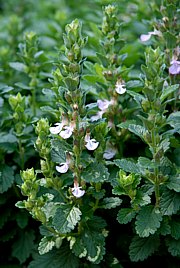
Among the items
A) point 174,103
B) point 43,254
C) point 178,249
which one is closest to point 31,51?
point 174,103

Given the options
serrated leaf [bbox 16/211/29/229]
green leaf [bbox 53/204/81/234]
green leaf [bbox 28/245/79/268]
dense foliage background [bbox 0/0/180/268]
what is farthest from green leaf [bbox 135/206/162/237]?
serrated leaf [bbox 16/211/29/229]

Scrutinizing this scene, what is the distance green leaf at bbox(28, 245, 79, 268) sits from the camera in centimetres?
183

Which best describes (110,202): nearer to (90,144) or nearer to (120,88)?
(90,144)

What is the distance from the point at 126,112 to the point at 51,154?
421 millimetres

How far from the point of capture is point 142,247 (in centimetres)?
180

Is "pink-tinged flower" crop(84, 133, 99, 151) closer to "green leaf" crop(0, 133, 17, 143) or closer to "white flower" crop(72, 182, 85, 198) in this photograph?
"white flower" crop(72, 182, 85, 198)

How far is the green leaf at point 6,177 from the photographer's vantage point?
6.45ft

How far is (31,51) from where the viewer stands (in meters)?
2.24

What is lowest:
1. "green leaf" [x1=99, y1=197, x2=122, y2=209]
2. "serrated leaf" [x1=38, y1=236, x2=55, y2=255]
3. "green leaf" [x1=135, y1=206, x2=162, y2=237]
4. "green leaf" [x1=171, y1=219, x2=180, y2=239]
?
"serrated leaf" [x1=38, y1=236, x2=55, y2=255]

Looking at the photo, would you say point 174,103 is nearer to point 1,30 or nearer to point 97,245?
point 97,245

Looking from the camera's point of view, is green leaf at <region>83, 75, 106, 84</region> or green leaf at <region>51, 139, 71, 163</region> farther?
green leaf at <region>83, 75, 106, 84</region>

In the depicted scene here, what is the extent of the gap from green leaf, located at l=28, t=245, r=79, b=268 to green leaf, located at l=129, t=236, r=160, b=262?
0.22 m

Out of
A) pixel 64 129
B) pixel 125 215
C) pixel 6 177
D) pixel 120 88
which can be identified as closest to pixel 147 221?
pixel 125 215

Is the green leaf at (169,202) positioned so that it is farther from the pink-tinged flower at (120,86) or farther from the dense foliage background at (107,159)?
the pink-tinged flower at (120,86)
